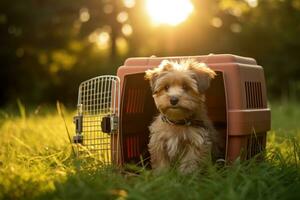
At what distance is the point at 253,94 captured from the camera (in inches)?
233

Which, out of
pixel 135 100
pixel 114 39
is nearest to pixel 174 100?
pixel 135 100

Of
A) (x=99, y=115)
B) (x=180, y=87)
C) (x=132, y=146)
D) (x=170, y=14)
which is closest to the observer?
(x=180, y=87)

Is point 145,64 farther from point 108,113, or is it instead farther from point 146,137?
point 146,137

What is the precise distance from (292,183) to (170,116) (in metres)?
Result: 1.30

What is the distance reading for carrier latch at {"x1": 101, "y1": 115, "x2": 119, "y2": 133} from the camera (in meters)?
5.67

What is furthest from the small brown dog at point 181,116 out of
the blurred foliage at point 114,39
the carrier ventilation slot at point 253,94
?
the blurred foliage at point 114,39

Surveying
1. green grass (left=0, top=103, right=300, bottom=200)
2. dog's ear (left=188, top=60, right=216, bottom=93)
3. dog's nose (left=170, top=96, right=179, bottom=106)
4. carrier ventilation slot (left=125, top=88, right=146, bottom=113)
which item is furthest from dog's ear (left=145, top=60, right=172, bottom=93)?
green grass (left=0, top=103, right=300, bottom=200)

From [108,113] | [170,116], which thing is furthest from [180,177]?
[108,113]

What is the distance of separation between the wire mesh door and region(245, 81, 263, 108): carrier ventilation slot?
121cm

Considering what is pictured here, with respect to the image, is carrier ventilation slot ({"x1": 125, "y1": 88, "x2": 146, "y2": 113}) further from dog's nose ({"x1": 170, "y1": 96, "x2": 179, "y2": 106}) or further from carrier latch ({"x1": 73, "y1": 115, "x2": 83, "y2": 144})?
dog's nose ({"x1": 170, "y1": 96, "x2": 179, "y2": 106})

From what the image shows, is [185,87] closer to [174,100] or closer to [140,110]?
[174,100]

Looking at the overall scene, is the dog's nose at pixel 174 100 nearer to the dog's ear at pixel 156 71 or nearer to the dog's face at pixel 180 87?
the dog's face at pixel 180 87

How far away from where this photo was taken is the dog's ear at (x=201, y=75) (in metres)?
5.20

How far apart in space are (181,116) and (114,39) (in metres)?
23.1
